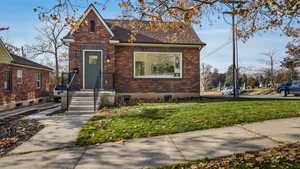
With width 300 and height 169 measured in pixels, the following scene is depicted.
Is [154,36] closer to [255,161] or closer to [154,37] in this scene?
[154,37]

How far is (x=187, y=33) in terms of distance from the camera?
1386 centimetres

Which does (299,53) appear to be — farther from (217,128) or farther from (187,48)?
(217,128)

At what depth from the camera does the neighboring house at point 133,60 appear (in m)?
11.9

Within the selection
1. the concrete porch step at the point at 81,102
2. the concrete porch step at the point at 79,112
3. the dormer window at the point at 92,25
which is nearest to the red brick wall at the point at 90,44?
the dormer window at the point at 92,25

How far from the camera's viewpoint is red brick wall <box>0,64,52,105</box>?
1229 centimetres

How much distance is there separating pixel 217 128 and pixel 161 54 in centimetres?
858

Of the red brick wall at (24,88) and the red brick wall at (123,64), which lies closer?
the red brick wall at (123,64)

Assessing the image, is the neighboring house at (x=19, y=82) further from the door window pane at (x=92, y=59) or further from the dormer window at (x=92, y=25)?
the dormer window at (x=92, y=25)

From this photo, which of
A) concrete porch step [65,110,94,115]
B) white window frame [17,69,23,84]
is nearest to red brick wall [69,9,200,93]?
concrete porch step [65,110,94,115]

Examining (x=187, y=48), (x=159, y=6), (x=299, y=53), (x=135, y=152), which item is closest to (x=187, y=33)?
(x=187, y=48)

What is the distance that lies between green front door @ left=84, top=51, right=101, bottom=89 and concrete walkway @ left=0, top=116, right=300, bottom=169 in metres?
6.98

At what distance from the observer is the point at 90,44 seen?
11.9 m

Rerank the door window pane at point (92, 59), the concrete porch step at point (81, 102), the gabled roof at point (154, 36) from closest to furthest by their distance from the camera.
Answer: the concrete porch step at point (81, 102) → the door window pane at point (92, 59) → the gabled roof at point (154, 36)

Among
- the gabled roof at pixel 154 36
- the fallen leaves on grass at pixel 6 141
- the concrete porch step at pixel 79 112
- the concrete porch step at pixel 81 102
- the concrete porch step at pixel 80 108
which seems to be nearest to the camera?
the fallen leaves on grass at pixel 6 141
